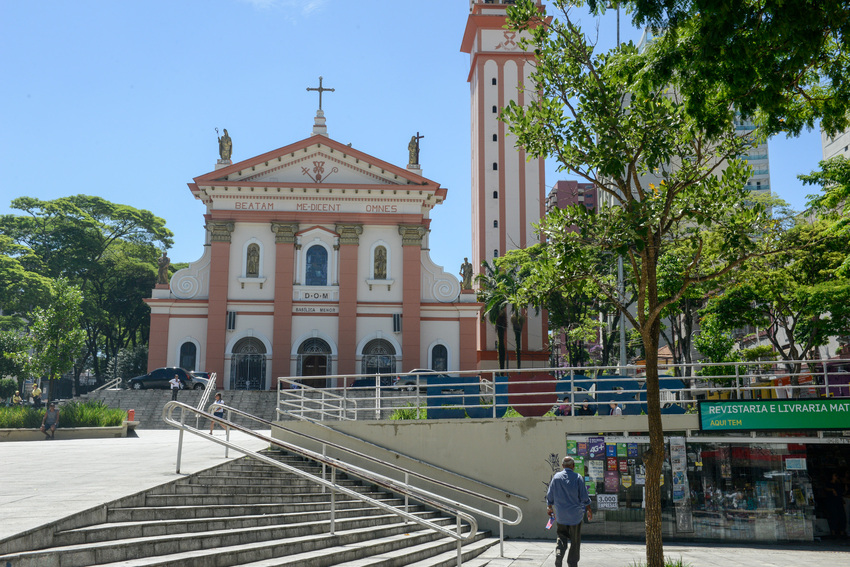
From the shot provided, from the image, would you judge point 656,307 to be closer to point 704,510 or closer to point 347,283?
point 704,510

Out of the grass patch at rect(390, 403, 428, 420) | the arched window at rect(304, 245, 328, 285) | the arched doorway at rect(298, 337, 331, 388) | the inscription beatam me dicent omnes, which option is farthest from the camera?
the arched window at rect(304, 245, 328, 285)

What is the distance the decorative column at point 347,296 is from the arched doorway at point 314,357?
2.65 feet

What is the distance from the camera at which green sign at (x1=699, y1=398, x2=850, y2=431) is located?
49.7ft

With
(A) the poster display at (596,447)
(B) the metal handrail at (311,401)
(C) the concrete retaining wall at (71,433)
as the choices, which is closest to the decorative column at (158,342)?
(C) the concrete retaining wall at (71,433)

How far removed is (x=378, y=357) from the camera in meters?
37.9

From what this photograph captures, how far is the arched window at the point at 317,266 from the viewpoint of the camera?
1519 inches

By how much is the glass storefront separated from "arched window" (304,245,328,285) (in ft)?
81.1

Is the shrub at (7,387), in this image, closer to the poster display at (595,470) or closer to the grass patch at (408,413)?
the grass patch at (408,413)

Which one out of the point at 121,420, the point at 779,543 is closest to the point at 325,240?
the point at 121,420

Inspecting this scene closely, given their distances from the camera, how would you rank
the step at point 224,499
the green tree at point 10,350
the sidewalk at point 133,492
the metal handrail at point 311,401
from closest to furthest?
the sidewalk at point 133,492 → the step at point 224,499 → the metal handrail at point 311,401 → the green tree at point 10,350

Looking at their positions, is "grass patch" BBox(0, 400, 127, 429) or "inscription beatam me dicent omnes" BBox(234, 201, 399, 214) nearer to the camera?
"grass patch" BBox(0, 400, 127, 429)

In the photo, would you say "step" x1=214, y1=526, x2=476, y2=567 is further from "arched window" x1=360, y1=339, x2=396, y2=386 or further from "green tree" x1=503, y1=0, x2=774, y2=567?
"arched window" x1=360, y1=339, x2=396, y2=386

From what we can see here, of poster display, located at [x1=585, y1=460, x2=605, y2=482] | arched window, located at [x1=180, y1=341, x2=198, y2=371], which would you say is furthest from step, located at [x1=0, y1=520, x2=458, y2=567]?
arched window, located at [x1=180, y1=341, x2=198, y2=371]

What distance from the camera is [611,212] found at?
10.6 m
